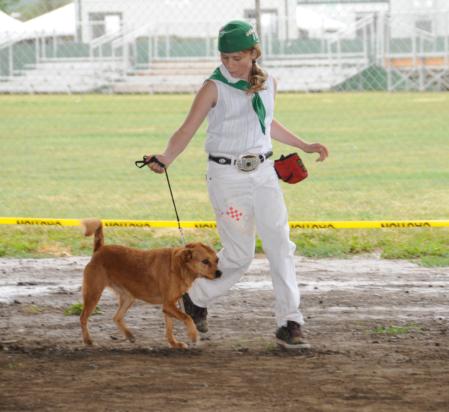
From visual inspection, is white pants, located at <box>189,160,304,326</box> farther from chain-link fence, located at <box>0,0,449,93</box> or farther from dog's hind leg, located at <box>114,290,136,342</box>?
chain-link fence, located at <box>0,0,449,93</box>

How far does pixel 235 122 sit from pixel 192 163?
12349 mm

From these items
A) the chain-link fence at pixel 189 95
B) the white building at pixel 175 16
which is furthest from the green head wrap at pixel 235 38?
the white building at pixel 175 16

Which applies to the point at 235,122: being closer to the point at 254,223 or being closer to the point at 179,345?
the point at 254,223

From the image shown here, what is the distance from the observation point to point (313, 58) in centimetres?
3472

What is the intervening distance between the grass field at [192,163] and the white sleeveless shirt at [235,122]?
3.97 m

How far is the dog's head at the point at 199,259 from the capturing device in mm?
7391

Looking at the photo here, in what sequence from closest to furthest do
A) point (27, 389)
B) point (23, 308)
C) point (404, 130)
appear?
point (27, 389) < point (23, 308) < point (404, 130)

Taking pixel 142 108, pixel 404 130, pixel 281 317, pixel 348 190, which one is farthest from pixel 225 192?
pixel 142 108

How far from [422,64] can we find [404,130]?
6661 mm

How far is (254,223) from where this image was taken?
7590 millimetres

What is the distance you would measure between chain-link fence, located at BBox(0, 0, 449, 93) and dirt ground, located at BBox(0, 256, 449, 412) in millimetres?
20292

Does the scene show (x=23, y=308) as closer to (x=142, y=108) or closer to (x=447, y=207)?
(x=447, y=207)

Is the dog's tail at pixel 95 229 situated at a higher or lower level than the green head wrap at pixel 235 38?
lower

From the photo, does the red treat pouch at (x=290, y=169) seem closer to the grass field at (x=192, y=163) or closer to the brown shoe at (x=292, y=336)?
the brown shoe at (x=292, y=336)
